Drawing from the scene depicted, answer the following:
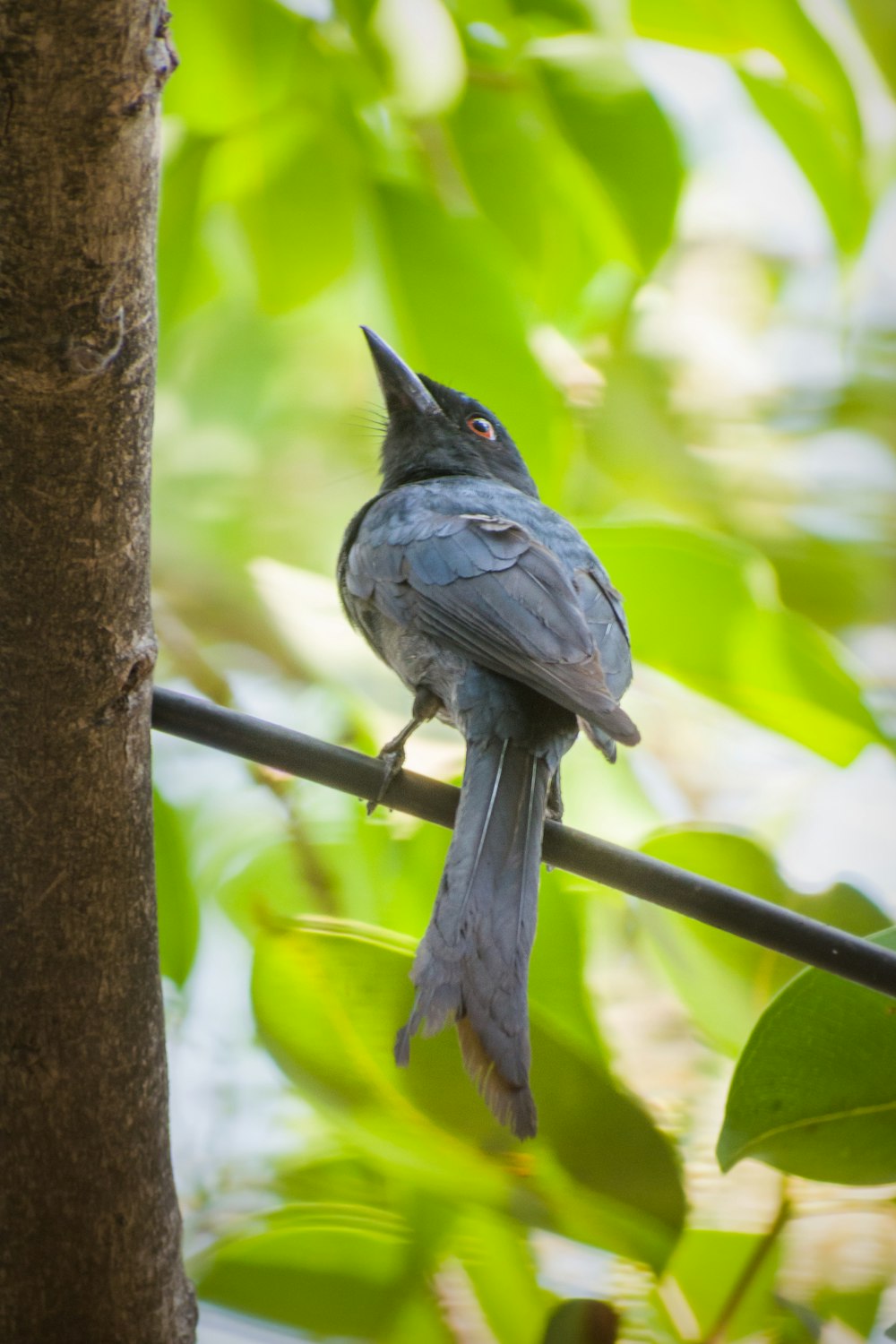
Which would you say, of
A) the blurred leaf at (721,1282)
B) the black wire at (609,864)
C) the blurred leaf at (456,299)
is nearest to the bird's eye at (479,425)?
the blurred leaf at (456,299)

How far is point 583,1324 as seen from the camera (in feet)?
4.90

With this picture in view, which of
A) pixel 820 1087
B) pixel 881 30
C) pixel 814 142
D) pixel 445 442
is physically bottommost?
pixel 820 1087

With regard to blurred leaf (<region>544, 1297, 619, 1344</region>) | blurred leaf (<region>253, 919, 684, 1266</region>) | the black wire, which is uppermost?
the black wire

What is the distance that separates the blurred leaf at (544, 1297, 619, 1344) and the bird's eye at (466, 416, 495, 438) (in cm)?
169

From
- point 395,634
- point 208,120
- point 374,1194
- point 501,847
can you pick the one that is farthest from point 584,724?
point 208,120

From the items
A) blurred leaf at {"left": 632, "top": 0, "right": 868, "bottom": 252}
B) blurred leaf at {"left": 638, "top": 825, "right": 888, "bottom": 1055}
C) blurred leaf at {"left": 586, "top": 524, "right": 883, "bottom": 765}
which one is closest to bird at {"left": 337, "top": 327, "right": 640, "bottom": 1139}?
blurred leaf at {"left": 586, "top": 524, "right": 883, "bottom": 765}

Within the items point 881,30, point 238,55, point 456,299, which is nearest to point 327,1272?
point 456,299

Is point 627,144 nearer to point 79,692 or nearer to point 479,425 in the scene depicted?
point 479,425

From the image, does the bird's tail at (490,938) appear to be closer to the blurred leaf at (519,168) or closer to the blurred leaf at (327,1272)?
the blurred leaf at (327,1272)

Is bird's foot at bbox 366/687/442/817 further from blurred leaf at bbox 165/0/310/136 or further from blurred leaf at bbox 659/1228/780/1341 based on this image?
blurred leaf at bbox 165/0/310/136

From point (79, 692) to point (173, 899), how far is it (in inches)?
22.6

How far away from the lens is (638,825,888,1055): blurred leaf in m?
1.76

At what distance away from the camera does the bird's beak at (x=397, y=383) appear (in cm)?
230

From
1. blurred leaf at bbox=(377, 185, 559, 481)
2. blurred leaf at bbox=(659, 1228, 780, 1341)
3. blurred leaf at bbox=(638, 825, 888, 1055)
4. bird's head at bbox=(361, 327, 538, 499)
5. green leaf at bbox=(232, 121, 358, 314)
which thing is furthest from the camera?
bird's head at bbox=(361, 327, 538, 499)
